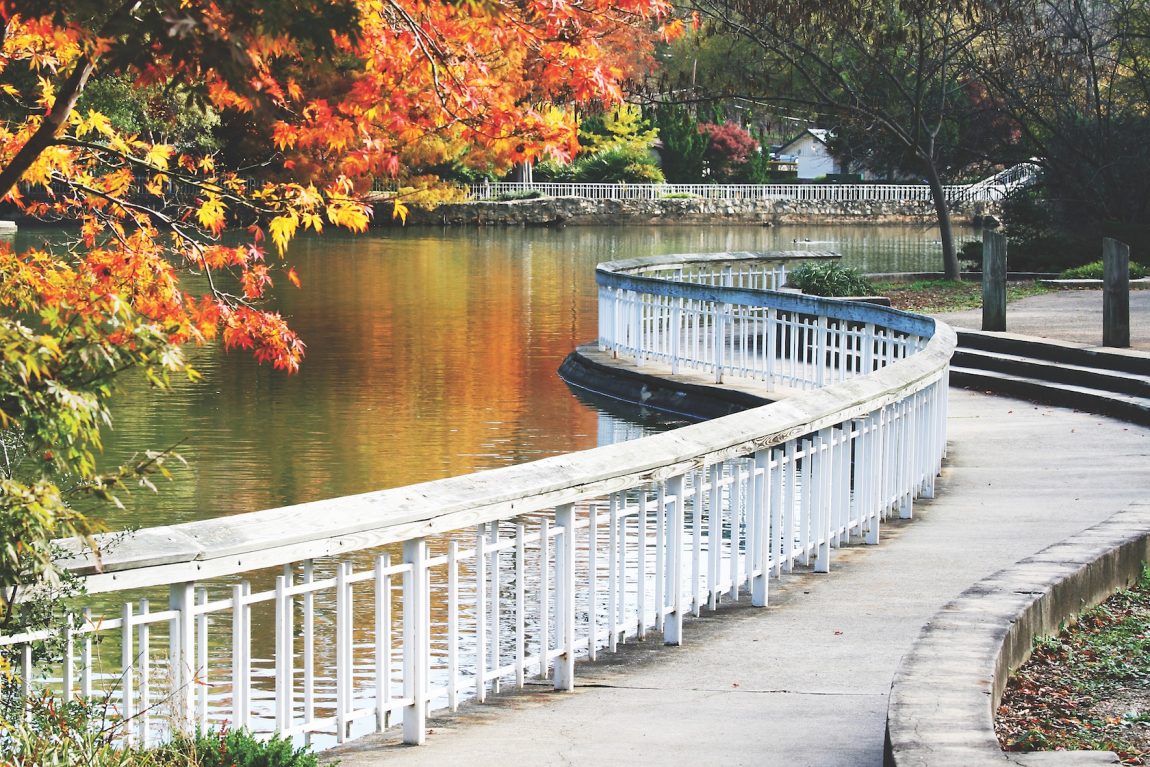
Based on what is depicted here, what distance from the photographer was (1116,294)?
18875 millimetres

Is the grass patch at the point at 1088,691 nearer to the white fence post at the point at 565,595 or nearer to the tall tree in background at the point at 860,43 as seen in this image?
the white fence post at the point at 565,595

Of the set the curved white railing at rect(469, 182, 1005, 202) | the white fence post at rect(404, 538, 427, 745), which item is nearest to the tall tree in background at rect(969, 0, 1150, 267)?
the white fence post at rect(404, 538, 427, 745)

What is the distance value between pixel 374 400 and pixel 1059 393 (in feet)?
26.5

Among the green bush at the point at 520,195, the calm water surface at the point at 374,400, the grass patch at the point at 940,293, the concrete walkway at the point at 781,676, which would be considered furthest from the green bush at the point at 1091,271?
the green bush at the point at 520,195

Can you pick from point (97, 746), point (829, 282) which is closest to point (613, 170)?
point (829, 282)

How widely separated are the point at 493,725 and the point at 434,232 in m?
61.2

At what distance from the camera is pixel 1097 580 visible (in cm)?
787

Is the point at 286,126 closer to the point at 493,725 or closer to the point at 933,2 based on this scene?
the point at 493,725

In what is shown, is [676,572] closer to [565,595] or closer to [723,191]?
[565,595]

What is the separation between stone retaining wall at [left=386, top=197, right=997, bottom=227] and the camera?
74.0m

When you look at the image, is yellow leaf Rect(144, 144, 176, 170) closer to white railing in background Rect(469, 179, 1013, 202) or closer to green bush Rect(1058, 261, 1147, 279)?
green bush Rect(1058, 261, 1147, 279)

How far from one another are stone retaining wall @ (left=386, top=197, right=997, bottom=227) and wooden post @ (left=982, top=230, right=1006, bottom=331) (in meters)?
51.2

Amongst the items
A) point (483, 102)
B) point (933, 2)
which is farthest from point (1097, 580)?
point (933, 2)

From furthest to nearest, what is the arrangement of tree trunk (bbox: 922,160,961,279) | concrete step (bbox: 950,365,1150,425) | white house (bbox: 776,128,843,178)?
white house (bbox: 776,128,843,178) < tree trunk (bbox: 922,160,961,279) < concrete step (bbox: 950,365,1150,425)
